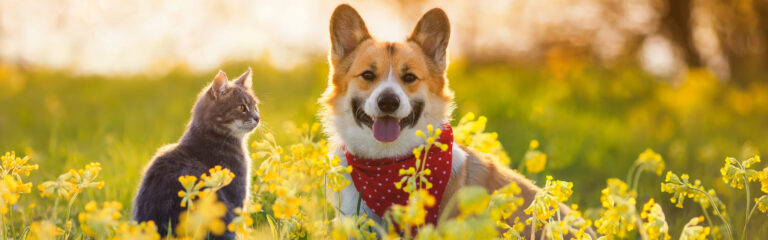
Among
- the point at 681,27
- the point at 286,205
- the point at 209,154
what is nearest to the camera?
the point at 286,205

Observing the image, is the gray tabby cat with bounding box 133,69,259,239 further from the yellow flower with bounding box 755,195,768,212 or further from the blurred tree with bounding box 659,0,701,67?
the blurred tree with bounding box 659,0,701,67

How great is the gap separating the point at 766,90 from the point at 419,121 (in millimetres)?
11820

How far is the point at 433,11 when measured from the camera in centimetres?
374

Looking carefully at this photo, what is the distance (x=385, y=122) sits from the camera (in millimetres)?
3512

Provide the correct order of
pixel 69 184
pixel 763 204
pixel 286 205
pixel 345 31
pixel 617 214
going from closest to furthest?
→ pixel 286 205, pixel 617 214, pixel 69 184, pixel 763 204, pixel 345 31

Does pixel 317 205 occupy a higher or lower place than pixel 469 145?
lower

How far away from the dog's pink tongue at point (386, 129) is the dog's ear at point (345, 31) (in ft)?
1.94

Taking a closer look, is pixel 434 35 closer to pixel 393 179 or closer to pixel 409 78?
pixel 409 78

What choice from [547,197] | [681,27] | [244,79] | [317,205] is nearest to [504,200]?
[547,197]

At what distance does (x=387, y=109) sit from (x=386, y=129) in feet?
0.47

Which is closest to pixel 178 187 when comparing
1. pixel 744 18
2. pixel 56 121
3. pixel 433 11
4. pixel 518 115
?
pixel 433 11

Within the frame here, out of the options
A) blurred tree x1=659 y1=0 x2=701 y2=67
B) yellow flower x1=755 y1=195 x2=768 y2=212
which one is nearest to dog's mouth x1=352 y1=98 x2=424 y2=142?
yellow flower x1=755 y1=195 x2=768 y2=212

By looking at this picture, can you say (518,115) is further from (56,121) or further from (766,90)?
(766,90)

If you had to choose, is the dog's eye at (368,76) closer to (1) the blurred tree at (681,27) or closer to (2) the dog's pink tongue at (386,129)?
(2) the dog's pink tongue at (386,129)
